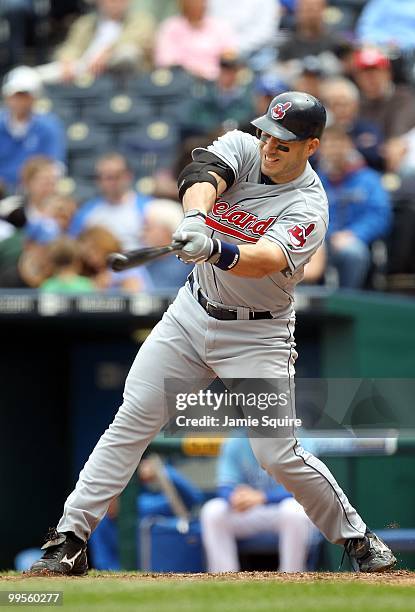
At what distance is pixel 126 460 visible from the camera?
4711 millimetres

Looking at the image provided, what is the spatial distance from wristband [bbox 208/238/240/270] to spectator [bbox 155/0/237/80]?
6.68m

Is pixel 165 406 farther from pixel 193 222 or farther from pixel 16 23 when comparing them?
pixel 16 23

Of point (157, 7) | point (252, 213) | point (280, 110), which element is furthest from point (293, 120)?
point (157, 7)

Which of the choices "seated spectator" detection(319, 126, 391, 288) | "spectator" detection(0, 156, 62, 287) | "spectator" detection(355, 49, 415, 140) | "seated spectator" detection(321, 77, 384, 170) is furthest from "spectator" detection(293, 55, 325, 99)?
"spectator" detection(0, 156, 62, 287)

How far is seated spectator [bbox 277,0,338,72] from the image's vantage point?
33.4ft

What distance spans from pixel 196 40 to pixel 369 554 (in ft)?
22.4

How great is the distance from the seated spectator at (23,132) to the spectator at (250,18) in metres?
1.84

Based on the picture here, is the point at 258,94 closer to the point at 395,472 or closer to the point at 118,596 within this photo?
the point at 395,472

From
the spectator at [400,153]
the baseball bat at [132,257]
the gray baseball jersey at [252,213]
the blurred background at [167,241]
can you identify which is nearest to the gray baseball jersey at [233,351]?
the gray baseball jersey at [252,213]

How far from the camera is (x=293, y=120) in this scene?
4.57 m

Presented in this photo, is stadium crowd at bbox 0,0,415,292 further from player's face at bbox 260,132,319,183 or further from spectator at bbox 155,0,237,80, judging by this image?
player's face at bbox 260,132,319,183

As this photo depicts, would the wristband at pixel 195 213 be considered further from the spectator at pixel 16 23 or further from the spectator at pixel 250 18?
the spectator at pixel 16 23

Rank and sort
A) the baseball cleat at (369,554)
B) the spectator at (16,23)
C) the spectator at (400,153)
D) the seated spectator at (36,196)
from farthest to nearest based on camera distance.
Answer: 1. the spectator at (16,23)
2. the spectator at (400,153)
3. the seated spectator at (36,196)
4. the baseball cleat at (369,554)

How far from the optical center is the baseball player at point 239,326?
15.2 feet
